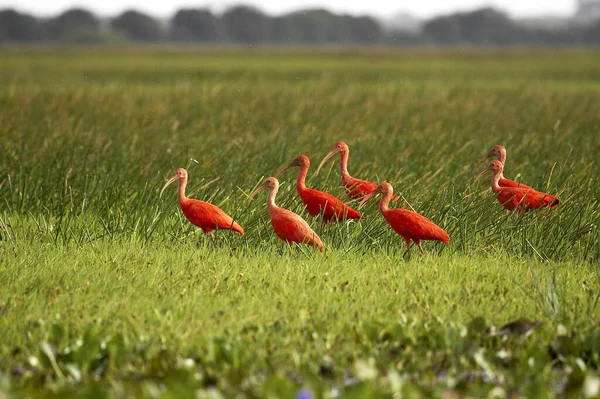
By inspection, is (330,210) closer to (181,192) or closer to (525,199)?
(181,192)

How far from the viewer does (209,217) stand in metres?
6.27

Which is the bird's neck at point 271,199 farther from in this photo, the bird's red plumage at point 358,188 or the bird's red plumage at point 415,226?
the bird's red plumage at point 358,188

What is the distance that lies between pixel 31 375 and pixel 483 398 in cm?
210

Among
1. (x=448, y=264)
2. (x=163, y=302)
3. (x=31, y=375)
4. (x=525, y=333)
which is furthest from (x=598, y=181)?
(x=31, y=375)

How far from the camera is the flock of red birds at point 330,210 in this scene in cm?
598

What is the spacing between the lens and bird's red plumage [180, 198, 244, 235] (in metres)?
6.28

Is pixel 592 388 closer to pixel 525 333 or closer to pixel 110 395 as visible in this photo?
pixel 525 333

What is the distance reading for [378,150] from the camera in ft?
36.7

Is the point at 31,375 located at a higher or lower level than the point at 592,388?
lower

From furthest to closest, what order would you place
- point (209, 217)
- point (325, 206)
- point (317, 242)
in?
point (325, 206) → point (209, 217) → point (317, 242)

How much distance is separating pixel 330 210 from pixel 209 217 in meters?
0.94

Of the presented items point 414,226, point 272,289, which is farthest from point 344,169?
point 272,289

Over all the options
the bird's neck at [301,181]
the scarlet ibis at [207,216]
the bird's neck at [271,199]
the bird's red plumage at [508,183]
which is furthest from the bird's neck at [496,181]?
the scarlet ibis at [207,216]

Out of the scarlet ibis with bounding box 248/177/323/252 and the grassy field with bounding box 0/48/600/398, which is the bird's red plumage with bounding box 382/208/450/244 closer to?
the grassy field with bounding box 0/48/600/398
